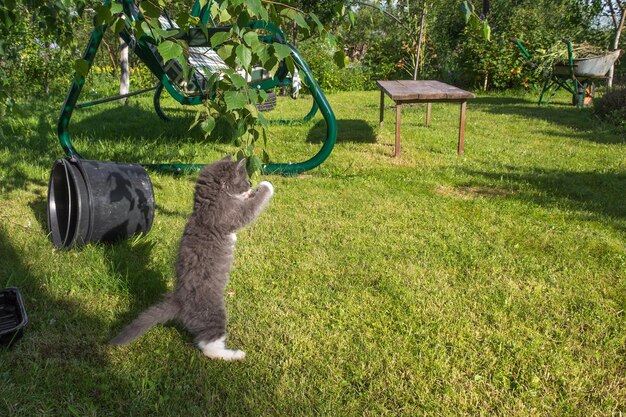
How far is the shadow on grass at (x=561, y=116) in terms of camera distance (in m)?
6.76

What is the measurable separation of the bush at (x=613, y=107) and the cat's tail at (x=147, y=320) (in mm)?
7449

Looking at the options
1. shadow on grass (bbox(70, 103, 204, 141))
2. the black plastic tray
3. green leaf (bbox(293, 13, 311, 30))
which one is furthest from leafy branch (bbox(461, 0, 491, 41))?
shadow on grass (bbox(70, 103, 204, 141))

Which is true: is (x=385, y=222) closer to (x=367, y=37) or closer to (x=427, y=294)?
(x=427, y=294)

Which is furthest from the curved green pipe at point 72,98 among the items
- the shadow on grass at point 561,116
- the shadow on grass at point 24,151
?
the shadow on grass at point 561,116

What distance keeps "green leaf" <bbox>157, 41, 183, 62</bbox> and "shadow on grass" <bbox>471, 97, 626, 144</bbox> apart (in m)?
6.53

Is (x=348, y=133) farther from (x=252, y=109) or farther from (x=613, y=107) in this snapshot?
(x=252, y=109)

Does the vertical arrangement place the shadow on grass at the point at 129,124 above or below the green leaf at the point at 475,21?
below

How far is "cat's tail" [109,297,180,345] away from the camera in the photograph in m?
1.96

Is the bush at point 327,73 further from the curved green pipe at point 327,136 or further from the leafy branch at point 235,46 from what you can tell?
the leafy branch at point 235,46

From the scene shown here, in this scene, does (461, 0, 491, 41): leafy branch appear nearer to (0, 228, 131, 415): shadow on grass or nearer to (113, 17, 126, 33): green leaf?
(113, 17, 126, 33): green leaf

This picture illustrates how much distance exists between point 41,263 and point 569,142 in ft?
21.0

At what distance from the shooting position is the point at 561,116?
8.40 metres

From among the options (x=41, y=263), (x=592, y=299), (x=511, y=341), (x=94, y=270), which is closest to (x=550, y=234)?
(x=592, y=299)

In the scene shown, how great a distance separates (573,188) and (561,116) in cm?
461
